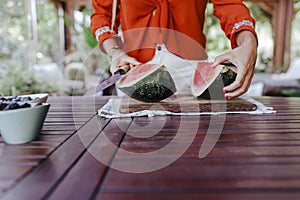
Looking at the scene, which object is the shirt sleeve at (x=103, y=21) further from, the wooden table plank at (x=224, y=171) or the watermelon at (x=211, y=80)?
the wooden table plank at (x=224, y=171)

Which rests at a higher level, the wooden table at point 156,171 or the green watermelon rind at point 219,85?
the green watermelon rind at point 219,85

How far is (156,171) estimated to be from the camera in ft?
1.54

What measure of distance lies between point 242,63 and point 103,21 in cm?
73

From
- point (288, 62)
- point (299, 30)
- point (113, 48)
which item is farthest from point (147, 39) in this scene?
point (299, 30)

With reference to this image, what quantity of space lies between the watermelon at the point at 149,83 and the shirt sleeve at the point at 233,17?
0.36m

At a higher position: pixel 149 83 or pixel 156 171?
pixel 149 83

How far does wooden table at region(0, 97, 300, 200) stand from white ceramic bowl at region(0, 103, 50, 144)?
20 mm

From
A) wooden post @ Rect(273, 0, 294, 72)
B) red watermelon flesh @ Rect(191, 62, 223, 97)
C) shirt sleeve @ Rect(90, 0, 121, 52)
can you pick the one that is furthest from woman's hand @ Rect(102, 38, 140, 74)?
wooden post @ Rect(273, 0, 294, 72)

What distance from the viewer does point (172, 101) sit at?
1.09 metres

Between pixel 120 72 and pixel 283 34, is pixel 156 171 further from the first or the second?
pixel 283 34

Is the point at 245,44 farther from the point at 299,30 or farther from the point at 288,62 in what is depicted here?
the point at 299,30

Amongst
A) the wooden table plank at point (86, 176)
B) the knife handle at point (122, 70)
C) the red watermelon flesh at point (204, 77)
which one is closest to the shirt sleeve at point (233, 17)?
the red watermelon flesh at point (204, 77)

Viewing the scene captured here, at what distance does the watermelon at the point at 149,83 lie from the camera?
99 cm

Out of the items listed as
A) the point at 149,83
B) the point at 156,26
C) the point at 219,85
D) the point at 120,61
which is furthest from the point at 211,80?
the point at 156,26
